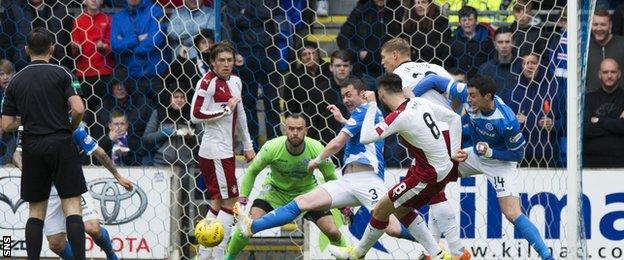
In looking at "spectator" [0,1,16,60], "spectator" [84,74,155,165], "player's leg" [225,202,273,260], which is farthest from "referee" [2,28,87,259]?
"spectator" [0,1,16,60]

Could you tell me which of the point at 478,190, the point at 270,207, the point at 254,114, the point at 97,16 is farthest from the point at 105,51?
the point at 478,190

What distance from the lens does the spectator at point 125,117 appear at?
14609 millimetres

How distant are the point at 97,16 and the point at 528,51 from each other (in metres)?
4.11

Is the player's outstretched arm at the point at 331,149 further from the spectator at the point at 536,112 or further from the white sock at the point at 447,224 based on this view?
the spectator at the point at 536,112

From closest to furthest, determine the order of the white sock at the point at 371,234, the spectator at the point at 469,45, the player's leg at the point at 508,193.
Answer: the white sock at the point at 371,234 < the player's leg at the point at 508,193 < the spectator at the point at 469,45

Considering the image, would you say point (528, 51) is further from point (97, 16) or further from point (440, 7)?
point (97, 16)

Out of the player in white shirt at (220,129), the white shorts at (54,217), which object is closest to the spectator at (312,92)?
the player in white shirt at (220,129)

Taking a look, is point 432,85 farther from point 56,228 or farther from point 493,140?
point 56,228

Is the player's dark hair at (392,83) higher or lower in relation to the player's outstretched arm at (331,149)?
higher

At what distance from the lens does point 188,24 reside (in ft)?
48.9

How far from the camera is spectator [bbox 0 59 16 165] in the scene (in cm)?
1459

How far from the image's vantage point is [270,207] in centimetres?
1349

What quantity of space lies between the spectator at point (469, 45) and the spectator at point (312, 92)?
1220 mm

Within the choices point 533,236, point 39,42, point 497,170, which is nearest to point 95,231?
point 39,42
